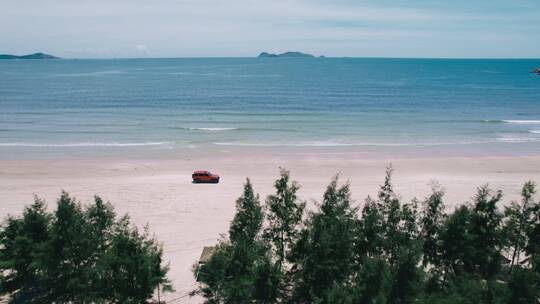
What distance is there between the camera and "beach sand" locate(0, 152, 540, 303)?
99.9 feet

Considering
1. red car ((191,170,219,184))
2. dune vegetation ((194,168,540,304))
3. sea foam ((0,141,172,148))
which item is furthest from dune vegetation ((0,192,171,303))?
sea foam ((0,141,172,148))

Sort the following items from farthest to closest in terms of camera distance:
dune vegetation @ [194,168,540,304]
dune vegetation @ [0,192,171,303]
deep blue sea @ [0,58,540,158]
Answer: deep blue sea @ [0,58,540,158], dune vegetation @ [0,192,171,303], dune vegetation @ [194,168,540,304]

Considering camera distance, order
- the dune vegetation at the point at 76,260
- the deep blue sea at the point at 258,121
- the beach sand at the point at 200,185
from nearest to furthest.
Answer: the dune vegetation at the point at 76,260 → the beach sand at the point at 200,185 → the deep blue sea at the point at 258,121

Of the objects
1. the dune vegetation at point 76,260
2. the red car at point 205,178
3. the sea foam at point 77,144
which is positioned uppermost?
the sea foam at point 77,144

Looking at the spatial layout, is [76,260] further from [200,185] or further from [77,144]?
[77,144]

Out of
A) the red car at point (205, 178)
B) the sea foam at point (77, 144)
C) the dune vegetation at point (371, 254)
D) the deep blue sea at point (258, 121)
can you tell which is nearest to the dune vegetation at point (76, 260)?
the dune vegetation at point (371, 254)

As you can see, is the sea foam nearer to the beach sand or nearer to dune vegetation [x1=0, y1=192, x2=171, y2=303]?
the beach sand

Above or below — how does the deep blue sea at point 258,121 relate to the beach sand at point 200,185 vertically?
above

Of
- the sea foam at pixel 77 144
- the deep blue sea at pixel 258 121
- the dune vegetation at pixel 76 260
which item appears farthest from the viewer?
the deep blue sea at pixel 258 121

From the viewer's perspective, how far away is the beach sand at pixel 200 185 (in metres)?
30.5

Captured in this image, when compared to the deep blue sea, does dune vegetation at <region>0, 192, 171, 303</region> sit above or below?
below

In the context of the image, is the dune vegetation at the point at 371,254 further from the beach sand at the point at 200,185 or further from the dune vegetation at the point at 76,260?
the beach sand at the point at 200,185

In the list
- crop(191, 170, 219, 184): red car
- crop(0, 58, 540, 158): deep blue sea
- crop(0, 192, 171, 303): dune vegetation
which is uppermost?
crop(0, 58, 540, 158): deep blue sea

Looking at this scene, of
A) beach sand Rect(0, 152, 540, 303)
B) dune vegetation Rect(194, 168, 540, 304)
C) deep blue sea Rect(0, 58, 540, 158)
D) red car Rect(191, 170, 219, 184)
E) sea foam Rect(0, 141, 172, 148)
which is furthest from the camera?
deep blue sea Rect(0, 58, 540, 158)
